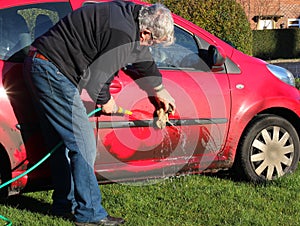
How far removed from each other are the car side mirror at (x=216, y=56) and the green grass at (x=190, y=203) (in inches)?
43.8

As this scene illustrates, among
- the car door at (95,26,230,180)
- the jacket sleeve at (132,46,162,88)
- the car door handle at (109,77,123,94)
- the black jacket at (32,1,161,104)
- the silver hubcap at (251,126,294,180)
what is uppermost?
the black jacket at (32,1,161,104)

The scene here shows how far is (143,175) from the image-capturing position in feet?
15.8

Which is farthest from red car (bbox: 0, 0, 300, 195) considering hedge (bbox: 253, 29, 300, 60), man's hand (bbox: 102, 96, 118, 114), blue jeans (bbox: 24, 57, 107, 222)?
hedge (bbox: 253, 29, 300, 60)

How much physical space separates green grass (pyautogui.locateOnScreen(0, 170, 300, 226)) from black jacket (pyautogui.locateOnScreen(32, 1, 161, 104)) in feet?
3.52

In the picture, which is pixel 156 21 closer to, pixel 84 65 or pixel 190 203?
pixel 84 65

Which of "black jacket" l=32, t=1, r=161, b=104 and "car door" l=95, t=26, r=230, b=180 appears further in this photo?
"car door" l=95, t=26, r=230, b=180

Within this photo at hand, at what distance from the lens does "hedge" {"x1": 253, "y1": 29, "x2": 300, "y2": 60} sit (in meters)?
25.5

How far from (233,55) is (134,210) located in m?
1.77

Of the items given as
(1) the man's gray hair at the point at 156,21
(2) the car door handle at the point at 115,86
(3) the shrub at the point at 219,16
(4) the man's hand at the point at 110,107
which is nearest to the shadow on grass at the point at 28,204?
(4) the man's hand at the point at 110,107

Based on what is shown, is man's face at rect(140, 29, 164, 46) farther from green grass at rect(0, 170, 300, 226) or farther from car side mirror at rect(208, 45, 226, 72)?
green grass at rect(0, 170, 300, 226)

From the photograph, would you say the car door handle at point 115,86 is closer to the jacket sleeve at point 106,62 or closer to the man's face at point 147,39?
the jacket sleeve at point 106,62

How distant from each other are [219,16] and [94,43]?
1272 cm

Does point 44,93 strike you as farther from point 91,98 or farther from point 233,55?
point 233,55

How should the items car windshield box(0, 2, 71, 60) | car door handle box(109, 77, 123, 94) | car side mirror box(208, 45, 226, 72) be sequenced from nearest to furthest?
car windshield box(0, 2, 71, 60), car door handle box(109, 77, 123, 94), car side mirror box(208, 45, 226, 72)
